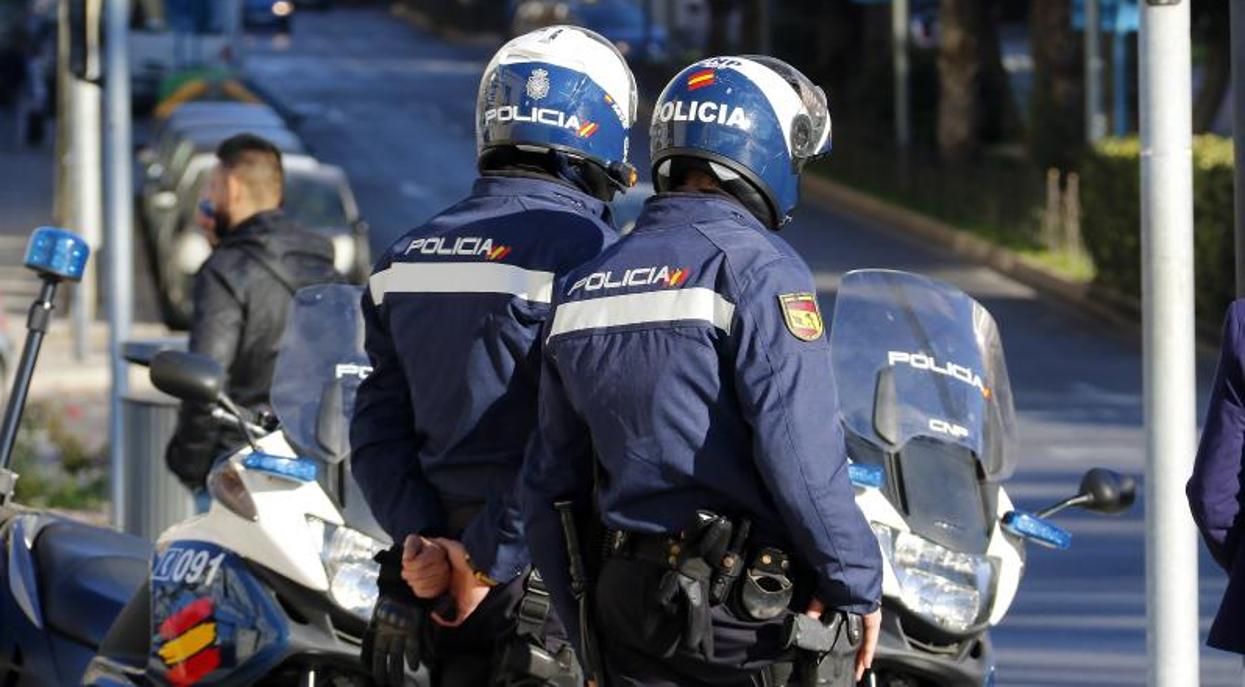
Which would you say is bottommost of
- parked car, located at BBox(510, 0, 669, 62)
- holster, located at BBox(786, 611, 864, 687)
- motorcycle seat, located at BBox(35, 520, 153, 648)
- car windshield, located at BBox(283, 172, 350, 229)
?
parked car, located at BBox(510, 0, 669, 62)

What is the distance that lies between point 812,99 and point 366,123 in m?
38.0

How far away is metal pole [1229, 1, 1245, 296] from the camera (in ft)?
19.8

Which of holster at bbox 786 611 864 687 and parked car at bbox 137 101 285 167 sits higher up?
holster at bbox 786 611 864 687

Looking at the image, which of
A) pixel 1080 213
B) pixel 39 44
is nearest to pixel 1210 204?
pixel 1080 213

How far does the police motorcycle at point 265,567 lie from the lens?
5.80 meters

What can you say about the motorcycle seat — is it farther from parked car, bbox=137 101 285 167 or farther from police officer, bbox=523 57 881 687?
parked car, bbox=137 101 285 167

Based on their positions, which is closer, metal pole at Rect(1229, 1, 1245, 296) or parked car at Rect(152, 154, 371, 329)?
metal pole at Rect(1229, 1, 1245, 296)

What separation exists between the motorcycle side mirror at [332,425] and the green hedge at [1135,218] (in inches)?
541

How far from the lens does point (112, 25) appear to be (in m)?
12.4

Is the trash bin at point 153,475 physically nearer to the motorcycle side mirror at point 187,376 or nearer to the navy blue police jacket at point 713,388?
the motorcycle side mirror at point 187,376

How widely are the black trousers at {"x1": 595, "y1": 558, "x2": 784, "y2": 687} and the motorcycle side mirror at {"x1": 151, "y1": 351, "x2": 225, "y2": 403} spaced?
155 centimetres

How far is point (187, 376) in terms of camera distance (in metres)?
5.89

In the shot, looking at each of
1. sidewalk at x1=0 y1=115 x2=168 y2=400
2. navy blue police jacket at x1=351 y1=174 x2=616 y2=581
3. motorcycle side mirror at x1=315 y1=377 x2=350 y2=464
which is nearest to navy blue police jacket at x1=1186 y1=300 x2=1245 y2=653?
navy blue police jacket at x1=351 y1=174 x2=616 y2=581

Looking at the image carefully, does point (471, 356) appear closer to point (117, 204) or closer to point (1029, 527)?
point (1029, 527)
